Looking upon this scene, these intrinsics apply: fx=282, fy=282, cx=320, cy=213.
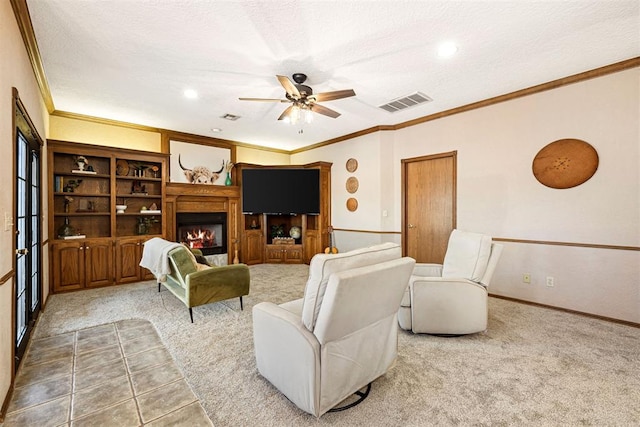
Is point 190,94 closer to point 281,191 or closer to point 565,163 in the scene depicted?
point 281,191

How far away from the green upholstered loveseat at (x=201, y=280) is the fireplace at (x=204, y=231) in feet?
7.74

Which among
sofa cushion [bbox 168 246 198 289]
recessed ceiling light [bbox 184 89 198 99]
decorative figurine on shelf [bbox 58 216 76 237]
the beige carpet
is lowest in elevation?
the beige carpet

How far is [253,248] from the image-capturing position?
623 centimetres

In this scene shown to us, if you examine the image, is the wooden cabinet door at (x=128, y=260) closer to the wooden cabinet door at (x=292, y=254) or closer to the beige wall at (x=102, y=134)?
the beige wall at (x=102, y=134)

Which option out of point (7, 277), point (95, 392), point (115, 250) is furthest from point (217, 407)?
point (115, 250)

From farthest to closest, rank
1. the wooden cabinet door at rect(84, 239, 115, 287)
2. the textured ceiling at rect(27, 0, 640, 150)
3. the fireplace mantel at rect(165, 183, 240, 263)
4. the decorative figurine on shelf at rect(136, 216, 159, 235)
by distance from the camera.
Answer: the fireplace mantel at rect(165, 183, 240, 263), the decorative figurine on shelf at rect(136, 216, 159, 235), the wooden cabinet door at rect(84, 239, 115, 287), the textured ceiling at rect(27, 0, 640, 150)

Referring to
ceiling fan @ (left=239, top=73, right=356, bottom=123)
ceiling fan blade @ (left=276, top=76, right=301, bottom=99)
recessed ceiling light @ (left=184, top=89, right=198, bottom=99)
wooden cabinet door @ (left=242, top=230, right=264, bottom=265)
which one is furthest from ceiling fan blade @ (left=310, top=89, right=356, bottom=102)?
wooden cabinet door @ (left=242, top=230, right=264, bottom=265)

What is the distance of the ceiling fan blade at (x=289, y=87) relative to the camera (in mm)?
2609

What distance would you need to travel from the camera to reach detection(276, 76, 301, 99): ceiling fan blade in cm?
261

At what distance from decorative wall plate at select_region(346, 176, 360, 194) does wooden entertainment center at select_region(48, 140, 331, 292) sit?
2476 millimetres

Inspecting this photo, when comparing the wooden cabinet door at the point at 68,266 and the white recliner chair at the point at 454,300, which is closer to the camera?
the white recliner chair at the point at 454,300

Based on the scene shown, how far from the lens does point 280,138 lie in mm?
5996

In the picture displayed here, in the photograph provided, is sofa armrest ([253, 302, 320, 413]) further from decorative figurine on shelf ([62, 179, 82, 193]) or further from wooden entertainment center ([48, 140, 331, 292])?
decorative figurine on shelf ([62, 179, 82, 193])

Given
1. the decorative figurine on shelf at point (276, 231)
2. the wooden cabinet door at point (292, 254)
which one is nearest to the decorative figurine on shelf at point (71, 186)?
the decorative figurine on shelf at point (276, 231)
